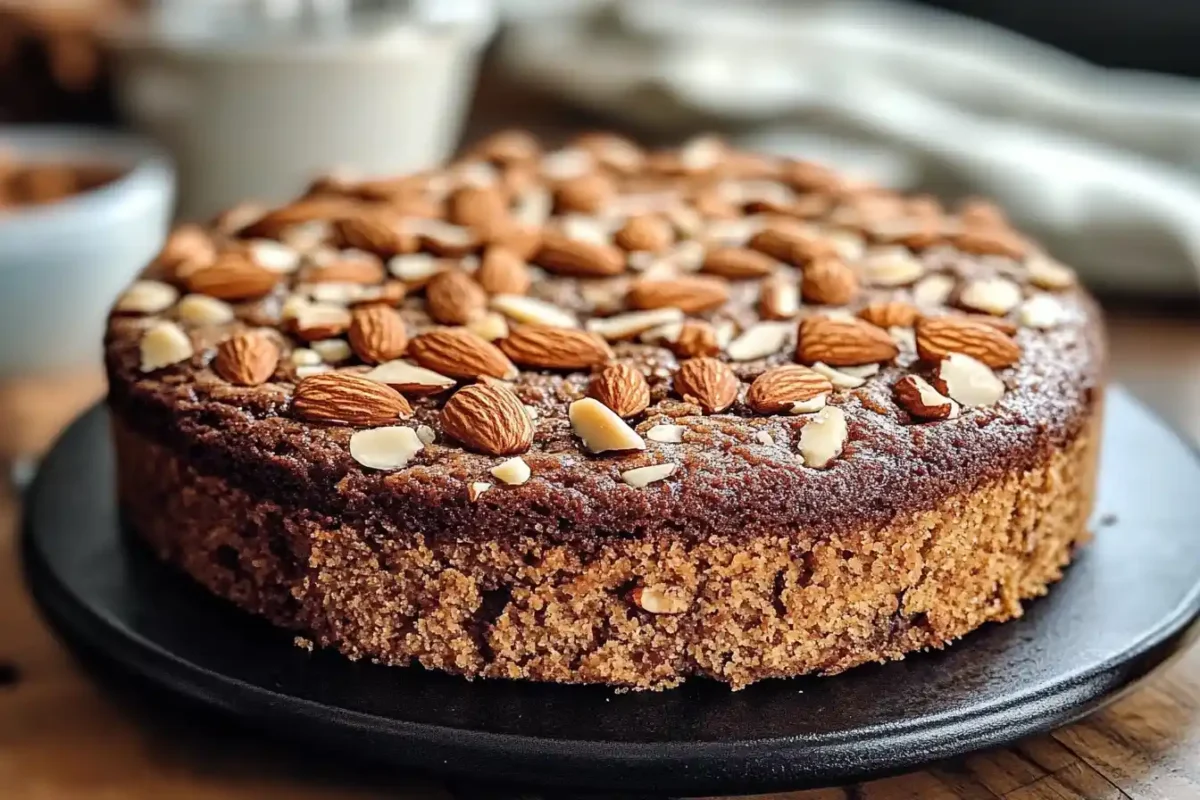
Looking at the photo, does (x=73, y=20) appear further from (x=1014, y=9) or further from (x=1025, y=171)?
(x=1014, y=9)

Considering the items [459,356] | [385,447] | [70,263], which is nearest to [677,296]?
[459,356]

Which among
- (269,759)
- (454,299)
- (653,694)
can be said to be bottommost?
(269,759)

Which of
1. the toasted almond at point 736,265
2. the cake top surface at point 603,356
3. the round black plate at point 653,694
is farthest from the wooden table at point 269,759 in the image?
the toasted almond at point 736,265

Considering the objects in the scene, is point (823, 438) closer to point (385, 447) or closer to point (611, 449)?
point (611, 449)

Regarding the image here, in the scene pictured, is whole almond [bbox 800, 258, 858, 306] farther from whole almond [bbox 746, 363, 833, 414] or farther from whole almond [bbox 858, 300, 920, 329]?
whole almond [bbox 746, 363, 833, 414]

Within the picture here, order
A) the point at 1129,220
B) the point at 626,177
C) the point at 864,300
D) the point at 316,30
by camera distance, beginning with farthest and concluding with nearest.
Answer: the point at 316,30
the point at 1129,220
the point at 626,177
the point at 864,300

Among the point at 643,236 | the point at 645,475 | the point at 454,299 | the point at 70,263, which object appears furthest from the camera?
the point at 70,263

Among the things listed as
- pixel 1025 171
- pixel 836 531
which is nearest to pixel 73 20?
pixel 1025 171

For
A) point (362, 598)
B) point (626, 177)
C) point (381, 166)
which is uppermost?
point (626, 177)
